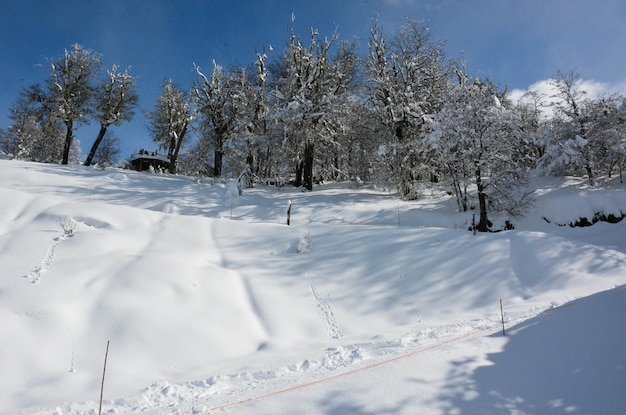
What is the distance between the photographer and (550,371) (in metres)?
3.81

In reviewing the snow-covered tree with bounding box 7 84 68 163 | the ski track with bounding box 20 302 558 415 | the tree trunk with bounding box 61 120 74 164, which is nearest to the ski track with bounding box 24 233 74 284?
the ski track with bounding box 20 302 558 415

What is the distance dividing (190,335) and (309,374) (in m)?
2.37

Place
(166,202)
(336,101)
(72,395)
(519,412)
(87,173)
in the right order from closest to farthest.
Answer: (519,412)
(72,395)
(166,202)
(87,173)
(336,101)

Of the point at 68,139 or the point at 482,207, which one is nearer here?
the point at 482,207

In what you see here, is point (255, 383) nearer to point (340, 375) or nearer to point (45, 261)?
point (340, 375)

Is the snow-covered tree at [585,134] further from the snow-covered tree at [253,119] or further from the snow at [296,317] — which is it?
the snow-covered tree at [253,119]

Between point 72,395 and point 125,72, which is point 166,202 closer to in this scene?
point 72,395

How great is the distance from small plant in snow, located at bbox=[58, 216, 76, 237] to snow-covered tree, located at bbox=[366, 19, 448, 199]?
1279 centimetres

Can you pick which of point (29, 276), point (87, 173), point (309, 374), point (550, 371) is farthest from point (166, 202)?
point (550, 371)

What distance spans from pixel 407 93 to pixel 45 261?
16262mm

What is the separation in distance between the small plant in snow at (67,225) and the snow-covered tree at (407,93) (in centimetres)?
1279

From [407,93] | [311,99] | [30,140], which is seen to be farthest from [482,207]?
[30,140]

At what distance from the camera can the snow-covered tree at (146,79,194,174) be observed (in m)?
25.4

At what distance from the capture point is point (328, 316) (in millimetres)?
6730
